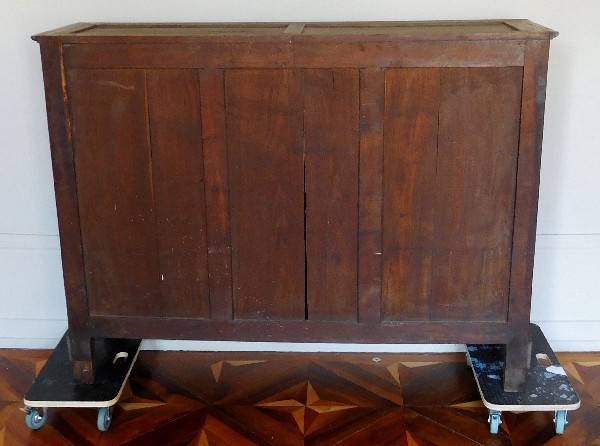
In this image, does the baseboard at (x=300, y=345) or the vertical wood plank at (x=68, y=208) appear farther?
the baseboard at (x=300, y=345)

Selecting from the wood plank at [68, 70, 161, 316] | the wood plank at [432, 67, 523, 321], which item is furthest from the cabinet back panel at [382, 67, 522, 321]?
the wood plank at [68, 70, 161, 316]

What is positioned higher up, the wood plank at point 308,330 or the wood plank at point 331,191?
the wood plank at point 331,191

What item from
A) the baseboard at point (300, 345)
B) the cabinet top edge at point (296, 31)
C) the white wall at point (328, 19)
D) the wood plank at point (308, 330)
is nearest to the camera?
the cabinet top edge at point (296, 31)

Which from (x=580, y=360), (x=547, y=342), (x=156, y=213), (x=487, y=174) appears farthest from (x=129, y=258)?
(x=580, y=360)

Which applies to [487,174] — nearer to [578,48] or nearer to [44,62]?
[578,48]

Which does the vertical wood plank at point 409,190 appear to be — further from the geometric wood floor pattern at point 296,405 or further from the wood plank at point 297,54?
the geometric wood floor pattern at point 296,405

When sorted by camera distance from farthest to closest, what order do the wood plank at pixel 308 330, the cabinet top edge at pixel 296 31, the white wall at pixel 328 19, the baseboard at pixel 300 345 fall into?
1. the baseboard at pixel 300 345
2. the white wall at pixel 328 19
3. the wood plank at pixel 308 330
4. the cabinet top edge at pixel 296 31

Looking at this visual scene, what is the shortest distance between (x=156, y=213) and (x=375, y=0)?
88 centimetres

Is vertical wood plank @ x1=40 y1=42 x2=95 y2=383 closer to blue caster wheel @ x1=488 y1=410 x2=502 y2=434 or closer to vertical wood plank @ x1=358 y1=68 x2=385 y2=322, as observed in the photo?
vertical wood plank @ x1=358 y1=68 x2=385 y2=322

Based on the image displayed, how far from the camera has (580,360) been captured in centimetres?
248

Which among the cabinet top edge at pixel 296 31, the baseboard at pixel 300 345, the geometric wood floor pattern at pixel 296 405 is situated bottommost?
the geometric wood floor pattern at pixel 296 405

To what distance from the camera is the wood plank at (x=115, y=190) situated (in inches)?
74.5

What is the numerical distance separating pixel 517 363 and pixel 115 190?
115cm

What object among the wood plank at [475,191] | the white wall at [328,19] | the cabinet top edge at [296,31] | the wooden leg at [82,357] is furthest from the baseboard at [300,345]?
the cabinet top edge at [296,31]
